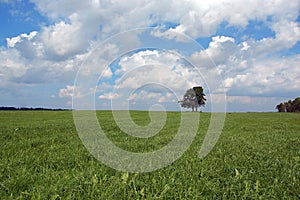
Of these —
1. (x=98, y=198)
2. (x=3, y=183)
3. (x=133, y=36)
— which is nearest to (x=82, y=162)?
(x=3, y=183)

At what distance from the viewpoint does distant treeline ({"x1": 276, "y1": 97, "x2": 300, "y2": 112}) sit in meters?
79.5

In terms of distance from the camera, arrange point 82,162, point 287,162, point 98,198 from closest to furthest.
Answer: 1. point 98,198
2. point 82,162
3. point 287,162

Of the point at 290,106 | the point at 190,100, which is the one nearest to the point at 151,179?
the point at 190,100

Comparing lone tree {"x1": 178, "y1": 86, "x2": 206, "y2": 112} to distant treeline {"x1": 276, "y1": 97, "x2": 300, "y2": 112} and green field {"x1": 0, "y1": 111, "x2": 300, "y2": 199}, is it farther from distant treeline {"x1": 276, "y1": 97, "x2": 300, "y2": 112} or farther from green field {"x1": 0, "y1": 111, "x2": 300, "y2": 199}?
distant treeline {"x1": 276, "y1": 97, "x2": 300, "y2": 112}

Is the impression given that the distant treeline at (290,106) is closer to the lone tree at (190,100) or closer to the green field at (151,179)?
the lone tree at (190,100)

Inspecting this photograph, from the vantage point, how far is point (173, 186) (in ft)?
19.3

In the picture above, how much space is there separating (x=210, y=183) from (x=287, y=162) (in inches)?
148

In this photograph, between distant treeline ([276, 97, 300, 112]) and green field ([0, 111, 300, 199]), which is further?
distant treeline ([276, 97, 300, 112])

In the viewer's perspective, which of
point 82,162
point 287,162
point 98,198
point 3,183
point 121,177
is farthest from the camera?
point 287,162

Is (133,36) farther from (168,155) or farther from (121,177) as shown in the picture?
(121,177)

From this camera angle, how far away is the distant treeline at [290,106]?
79500mm

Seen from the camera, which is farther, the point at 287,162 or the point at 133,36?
the point at 133,36

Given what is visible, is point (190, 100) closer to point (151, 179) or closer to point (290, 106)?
point (151, 179)

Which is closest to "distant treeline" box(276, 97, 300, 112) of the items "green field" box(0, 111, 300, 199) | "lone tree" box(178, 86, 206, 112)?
"lone tree" box(178, 86, 206, 112)
